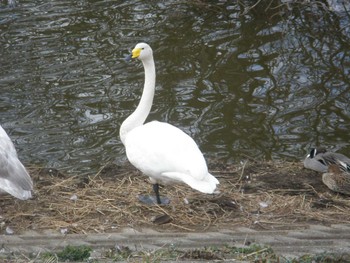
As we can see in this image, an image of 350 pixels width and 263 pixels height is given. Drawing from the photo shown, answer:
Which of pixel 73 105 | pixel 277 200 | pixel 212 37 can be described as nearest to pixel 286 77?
pixel 212 37

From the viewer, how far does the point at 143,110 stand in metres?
7.63

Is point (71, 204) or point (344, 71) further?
point (344, 71)

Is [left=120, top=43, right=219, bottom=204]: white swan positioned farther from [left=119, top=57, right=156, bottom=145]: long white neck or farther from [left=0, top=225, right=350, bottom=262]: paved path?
[left=0, top=225, right=350, bottom=262]: paved path

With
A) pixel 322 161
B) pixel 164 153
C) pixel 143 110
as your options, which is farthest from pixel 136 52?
pixel 322 161

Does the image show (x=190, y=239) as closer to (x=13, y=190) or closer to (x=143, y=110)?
(x=13, y=190)

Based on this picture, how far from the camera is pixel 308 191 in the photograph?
7426mm

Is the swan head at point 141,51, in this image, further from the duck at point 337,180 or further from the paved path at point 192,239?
the duck at point 337,180

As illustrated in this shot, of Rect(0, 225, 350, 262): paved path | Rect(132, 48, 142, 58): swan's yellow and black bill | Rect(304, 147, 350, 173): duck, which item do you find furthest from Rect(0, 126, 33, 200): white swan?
Rect(304, 147, 350, 173): duck

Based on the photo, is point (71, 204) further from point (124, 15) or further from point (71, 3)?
point (71, 3)

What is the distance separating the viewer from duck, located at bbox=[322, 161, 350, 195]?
24.3ft

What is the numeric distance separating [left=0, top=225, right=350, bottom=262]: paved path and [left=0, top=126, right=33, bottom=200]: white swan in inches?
16.2

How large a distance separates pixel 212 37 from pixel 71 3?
→ 129 inches

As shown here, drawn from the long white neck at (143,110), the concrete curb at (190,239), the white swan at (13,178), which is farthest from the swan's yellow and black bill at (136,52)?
the concrete curb at (190,239)

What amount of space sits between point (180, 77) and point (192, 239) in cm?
612
